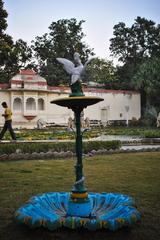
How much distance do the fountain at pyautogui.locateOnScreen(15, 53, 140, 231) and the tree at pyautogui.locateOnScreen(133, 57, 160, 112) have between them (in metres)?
33.0

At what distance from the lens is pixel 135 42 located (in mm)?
43938

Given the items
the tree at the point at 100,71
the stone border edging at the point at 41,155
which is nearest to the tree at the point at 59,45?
the tree at the point at 100,71

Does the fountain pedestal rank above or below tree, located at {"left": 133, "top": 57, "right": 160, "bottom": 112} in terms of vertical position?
below

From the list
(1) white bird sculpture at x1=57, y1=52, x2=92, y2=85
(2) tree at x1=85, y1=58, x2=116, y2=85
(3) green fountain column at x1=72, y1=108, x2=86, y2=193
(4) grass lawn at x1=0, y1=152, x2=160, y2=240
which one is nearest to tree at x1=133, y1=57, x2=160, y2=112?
A: (2) tree at x1=85, y1=58, x2=116, y2=85

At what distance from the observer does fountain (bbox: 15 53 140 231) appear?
407cm

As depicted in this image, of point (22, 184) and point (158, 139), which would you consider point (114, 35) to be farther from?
point (22, 184)

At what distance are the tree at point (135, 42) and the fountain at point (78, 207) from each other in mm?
38355

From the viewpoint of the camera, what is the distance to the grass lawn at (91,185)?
414cm

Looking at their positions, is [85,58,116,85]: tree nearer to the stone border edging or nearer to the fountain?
the stone border edging

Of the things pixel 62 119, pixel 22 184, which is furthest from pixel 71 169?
pixel 62 119

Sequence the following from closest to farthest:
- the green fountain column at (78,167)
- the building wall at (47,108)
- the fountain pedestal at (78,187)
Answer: the fountain pedestal at (78,187) < the green fountain column at (78,167) < the building wall at (47,108)

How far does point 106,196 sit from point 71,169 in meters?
3.87

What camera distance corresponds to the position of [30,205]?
15.5 feet

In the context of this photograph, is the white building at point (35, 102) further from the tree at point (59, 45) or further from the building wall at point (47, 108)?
the tree at point (59, 45)
